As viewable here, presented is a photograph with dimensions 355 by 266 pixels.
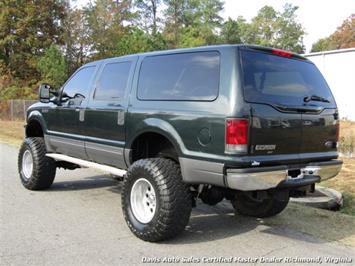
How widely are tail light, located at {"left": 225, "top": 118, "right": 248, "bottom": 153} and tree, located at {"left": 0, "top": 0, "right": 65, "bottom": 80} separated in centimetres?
3949

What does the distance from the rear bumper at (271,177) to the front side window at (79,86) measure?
120 inches

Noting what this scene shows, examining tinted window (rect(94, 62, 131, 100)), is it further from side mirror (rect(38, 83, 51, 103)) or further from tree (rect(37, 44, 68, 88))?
tree (rect(37, 44, 68, 88))

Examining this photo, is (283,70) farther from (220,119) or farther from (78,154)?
(78,154)

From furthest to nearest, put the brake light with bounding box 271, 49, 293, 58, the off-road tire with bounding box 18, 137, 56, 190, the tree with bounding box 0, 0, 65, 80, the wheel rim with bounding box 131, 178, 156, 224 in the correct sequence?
the tree with bounding box 0, 0, 65, 80
the off-road tire with bounding box 18, 137, 56, 190
the wheel rim with bounding box 131, 178, 156, 224
the brake light with bounding box 271, 49, 293, 58

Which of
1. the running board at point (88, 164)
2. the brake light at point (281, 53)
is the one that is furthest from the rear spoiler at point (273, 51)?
the running board at point (88, 164)

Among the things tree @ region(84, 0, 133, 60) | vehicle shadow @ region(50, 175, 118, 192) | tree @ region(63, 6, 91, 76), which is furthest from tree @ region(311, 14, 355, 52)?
vehicle shadow @ region(50, 175, 118, 192)

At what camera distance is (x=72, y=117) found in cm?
704

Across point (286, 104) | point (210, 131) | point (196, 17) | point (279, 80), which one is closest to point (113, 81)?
point (210, 131)

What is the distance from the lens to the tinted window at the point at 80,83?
22.9ft

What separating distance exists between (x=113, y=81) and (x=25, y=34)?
39722mm

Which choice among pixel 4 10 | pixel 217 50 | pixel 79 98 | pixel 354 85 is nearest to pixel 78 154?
pixel 79 98

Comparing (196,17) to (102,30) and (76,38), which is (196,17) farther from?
(76,38)

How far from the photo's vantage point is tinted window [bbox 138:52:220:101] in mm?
5012

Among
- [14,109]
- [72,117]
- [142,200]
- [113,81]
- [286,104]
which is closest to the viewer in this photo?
[286,104]
